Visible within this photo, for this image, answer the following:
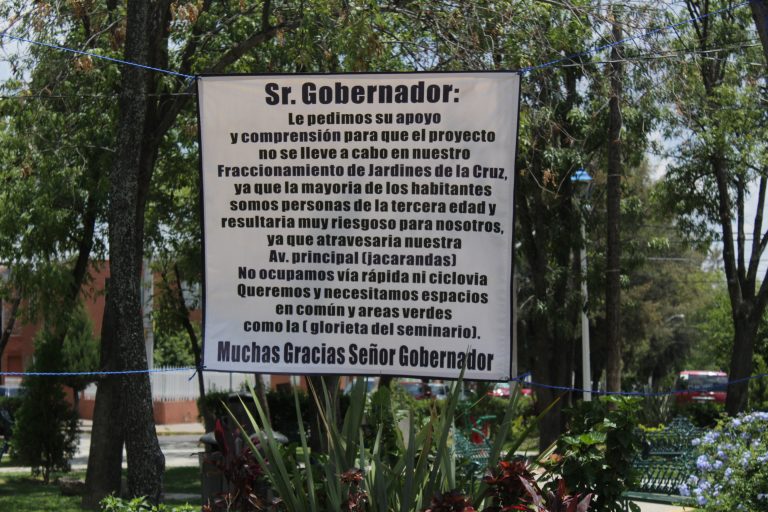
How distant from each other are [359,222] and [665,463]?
8066mm

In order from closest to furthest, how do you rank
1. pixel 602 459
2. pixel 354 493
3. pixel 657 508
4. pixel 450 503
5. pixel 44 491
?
pixel 450 503, pixel 354 493, pixel 602 459, pixel 657 508, pixel 44 491

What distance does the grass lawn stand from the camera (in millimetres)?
13086

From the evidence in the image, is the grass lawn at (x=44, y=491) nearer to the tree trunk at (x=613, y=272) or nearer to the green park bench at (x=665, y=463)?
the green park bench at (x=665, y=463)

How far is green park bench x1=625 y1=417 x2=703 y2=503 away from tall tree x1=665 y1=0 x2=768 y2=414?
9.34 ft

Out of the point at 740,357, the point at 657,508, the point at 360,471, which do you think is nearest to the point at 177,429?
the point at 740,357

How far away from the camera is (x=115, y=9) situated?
1219 cm

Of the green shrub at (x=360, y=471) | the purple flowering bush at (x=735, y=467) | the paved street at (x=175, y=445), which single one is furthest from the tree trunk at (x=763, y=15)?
the paved street at (x=175, y=445)

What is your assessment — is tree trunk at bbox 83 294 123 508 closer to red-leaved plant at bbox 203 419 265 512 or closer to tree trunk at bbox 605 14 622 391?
red-leaved plant at bbox 203 419 265 512

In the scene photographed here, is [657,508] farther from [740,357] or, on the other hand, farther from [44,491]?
[44,491]

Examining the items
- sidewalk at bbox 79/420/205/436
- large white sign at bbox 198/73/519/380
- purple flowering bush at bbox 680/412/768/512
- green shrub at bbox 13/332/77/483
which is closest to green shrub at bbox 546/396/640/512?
large white sign at bbox 198/73/519/380

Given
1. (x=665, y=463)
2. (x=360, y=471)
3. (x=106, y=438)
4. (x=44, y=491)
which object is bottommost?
(x=44, y=491)

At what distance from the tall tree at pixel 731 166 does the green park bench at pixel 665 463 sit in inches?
112

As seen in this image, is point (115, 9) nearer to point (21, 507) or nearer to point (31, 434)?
point (21, 507)

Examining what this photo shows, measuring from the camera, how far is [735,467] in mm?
7668
